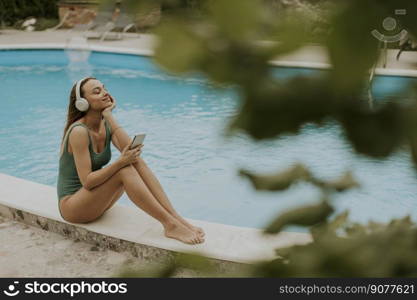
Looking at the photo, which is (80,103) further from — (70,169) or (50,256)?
(50,256)

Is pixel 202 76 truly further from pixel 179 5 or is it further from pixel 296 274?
pixel 296 274

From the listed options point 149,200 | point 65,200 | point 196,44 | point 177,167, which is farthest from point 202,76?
point 177,167

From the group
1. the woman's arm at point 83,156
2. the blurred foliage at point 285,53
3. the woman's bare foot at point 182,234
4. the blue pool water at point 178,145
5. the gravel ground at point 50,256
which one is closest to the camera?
the blurred foliage at point 285,53

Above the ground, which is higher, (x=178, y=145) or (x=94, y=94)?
(x=94, y=94)

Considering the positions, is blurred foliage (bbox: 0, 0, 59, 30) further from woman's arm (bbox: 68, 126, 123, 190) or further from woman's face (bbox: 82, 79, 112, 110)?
woman's arm (bbox: 68, 126, 123, 190)

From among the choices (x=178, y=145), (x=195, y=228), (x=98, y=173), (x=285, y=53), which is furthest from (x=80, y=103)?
(x=178, y=145)

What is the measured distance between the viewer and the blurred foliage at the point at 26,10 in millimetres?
19942

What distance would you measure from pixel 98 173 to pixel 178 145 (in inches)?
162

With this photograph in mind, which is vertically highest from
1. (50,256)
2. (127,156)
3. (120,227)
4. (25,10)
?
(127,156)

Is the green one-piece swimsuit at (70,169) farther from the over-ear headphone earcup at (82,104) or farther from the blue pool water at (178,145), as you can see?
the blue pool water at (178,145)

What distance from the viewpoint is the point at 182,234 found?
368cm

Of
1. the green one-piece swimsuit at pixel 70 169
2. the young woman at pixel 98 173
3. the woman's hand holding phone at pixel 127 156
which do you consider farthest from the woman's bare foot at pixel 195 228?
the green one-piece swimsuit at pixel 70 169

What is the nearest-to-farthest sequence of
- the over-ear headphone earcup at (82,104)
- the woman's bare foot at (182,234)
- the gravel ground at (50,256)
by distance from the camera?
1. the gravel ground at (50,256)
2. the woman's bare foot at (182,234)
3. the over-ear headphone earcup at (82,104)

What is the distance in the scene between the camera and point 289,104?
384 mm
